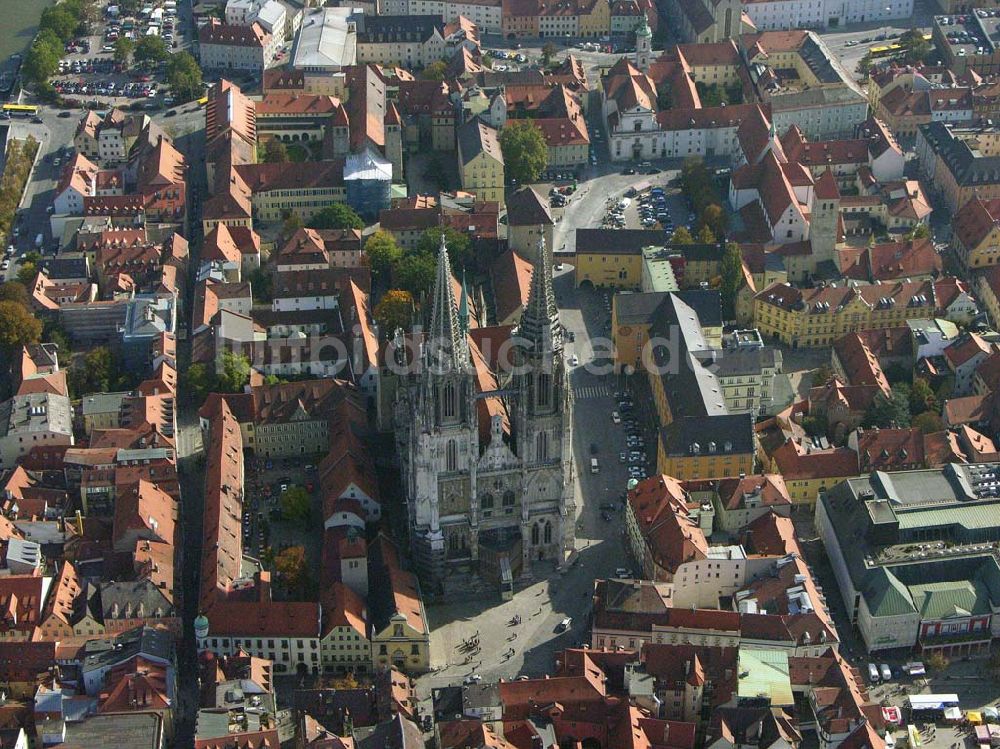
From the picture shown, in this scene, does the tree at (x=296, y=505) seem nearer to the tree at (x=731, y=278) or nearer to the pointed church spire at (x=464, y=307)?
the pointed church spire at (x=464, y=307)

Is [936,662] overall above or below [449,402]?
below

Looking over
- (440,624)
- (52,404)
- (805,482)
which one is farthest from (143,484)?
(805,482)

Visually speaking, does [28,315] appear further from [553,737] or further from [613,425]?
[553,737]

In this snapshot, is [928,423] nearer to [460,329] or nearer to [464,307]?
[464,307]

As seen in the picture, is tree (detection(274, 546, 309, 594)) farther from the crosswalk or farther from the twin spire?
the crosswalk

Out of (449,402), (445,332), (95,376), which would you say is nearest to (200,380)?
(95,376)

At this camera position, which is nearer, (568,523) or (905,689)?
(905,689)
